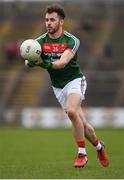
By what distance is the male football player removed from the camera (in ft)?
36.4

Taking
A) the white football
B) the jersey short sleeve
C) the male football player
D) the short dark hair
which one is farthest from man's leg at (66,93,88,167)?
the short dark hair

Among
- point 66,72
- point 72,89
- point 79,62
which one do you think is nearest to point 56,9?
point 66,72

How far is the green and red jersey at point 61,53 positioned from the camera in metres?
11.3

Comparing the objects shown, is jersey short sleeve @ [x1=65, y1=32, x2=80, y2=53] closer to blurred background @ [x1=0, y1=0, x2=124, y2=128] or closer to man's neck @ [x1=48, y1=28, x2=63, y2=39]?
man's neck @ [x1=48, y1=28, x2=63, y2=39]

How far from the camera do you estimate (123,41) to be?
43.2m

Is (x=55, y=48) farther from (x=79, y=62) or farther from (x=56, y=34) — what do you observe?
(x=79, y=62)

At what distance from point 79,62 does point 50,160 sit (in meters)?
→ 27.0

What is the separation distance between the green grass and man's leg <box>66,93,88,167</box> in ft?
0.51

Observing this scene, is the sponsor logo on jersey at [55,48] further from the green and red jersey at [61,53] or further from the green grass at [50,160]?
the green grass at [50,160]

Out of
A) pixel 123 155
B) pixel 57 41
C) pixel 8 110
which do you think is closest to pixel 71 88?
pixel 57 41

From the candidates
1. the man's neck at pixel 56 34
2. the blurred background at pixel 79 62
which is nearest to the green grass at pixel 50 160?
the man's neck at pixel 56 34

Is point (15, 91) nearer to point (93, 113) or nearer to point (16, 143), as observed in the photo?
point (93, 113)

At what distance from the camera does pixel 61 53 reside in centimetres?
1123

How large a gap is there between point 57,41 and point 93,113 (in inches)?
845
